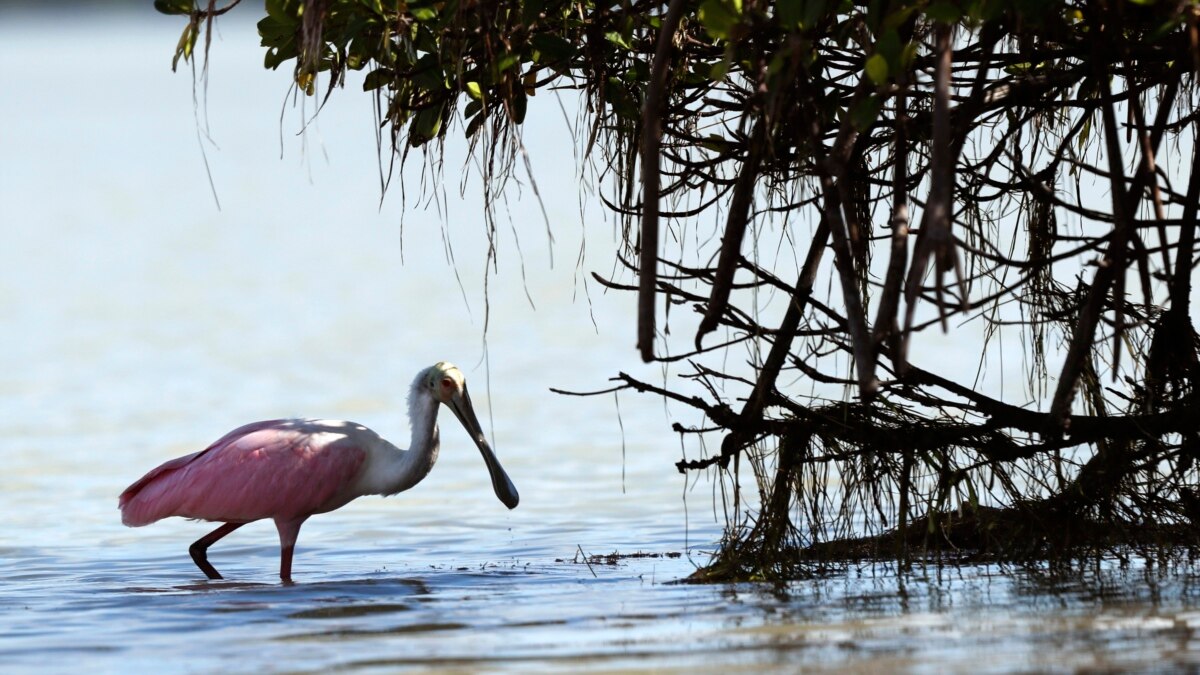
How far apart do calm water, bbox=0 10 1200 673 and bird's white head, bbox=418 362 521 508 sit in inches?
8.7

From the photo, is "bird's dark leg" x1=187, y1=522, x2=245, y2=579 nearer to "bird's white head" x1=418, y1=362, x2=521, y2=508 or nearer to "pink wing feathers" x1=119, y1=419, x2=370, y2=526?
"pink wing feathers" x1=119, y1=419, x2=370, y2=526

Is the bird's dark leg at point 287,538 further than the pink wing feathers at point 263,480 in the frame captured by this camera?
No

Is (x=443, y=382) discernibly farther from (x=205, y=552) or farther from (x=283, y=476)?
(x=205, y=552)

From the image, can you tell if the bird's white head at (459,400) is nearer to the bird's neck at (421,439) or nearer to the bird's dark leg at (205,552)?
the bird's neck at (421,439)

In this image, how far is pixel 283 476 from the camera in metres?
8.27

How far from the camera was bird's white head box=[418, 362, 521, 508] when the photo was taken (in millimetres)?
8688

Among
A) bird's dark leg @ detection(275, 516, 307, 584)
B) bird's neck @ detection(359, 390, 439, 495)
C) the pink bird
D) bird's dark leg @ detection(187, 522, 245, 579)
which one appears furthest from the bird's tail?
bird's neck @ detection(359, 390, 439, 495)

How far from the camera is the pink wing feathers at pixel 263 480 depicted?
27.1 feet

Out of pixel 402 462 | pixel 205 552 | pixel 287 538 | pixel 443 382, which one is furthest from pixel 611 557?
pixel 205 552

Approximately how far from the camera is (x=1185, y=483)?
6.29 metres

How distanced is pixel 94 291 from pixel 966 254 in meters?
18.9

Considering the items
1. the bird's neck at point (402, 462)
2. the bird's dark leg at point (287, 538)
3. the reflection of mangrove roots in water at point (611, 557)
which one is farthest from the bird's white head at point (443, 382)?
the reflection of mangrove roots in water at point (611, 557)

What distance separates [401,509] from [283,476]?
2107 millimetres

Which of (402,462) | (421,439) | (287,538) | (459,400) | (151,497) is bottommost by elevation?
(287,538)
